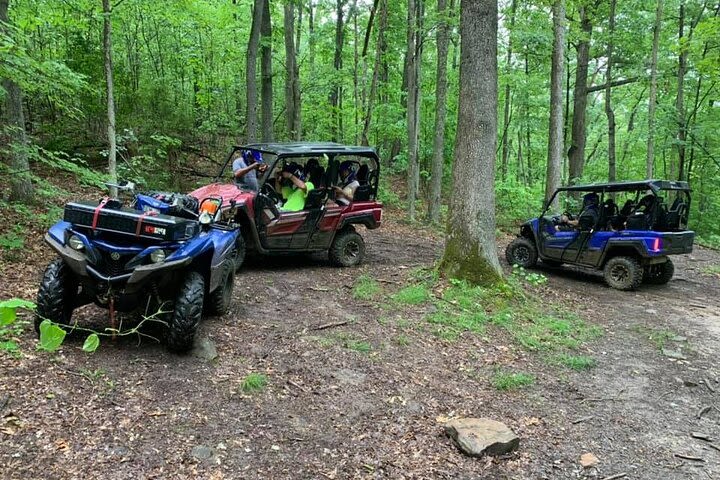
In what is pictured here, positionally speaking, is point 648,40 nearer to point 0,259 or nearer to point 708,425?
point 708,425

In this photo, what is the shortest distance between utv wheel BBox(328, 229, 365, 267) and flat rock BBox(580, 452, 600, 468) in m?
5.20

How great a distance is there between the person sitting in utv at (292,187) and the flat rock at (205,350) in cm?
336

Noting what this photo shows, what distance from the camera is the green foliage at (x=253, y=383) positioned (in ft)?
12.5

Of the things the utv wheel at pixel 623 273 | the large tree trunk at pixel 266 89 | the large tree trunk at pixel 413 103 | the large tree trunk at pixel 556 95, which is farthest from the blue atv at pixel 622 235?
the large tree trunk at pixel 266 89

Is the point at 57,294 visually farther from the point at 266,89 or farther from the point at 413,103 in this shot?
the point at 413,103

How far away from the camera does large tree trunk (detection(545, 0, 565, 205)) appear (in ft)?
37.0

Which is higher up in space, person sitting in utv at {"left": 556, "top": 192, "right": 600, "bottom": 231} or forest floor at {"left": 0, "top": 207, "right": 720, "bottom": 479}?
person sitting in utv at {"left": 556, "top": 192, "right": 600, "bottom": 231}

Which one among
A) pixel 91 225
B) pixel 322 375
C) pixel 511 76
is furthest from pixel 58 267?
pixel 511 76

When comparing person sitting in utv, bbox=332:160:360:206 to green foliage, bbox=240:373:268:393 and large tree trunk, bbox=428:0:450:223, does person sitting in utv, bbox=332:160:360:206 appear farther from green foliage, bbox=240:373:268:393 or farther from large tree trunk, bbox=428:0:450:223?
large tree trunk, bbox=428:0:450:223

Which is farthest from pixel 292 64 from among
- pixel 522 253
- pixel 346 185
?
pixel 522 253

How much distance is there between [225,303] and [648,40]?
1799cm

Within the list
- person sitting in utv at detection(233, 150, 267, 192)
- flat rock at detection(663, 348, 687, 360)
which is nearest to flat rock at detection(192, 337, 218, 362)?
person sitting in utv at detection(233, 150, 267, 192)

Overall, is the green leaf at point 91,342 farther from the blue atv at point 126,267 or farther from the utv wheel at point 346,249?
the utv wheel at point 346,249

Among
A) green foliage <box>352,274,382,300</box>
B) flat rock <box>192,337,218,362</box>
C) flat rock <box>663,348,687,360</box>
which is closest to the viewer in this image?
flat rock <box>192,337,218,362</box>
